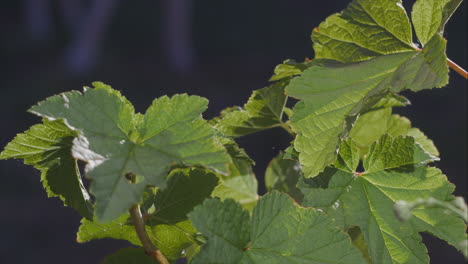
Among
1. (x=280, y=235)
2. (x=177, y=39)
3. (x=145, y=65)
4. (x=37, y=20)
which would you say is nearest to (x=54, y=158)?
(x=280, y=235)

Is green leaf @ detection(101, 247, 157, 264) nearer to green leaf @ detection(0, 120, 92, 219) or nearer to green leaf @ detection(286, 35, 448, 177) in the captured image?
green leaf @ detection(0, 120, 92, 219)

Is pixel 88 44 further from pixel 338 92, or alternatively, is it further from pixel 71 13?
pixel 338 92

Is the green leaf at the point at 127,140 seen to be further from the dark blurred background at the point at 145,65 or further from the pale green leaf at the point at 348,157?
the dark blurred background at the point at 145,65

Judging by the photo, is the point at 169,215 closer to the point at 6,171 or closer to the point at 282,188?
the point at 282,188

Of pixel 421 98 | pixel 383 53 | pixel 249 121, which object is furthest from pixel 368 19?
pixel 421 98

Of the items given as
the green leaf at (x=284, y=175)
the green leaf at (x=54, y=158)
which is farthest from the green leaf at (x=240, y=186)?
the green leaf at (x=54, y=158)
